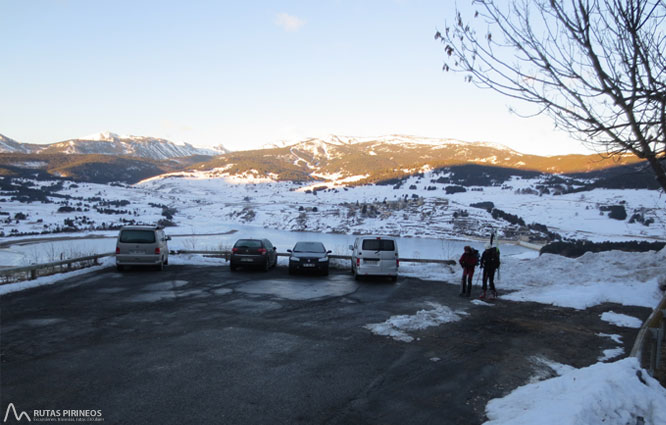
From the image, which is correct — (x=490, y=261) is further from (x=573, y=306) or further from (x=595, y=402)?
(x=595, y=402)

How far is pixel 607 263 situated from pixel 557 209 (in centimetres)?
12717

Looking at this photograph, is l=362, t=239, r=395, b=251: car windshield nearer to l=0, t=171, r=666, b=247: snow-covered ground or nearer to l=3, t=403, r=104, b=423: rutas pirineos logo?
l=3, t=403, r=104, b=423: rutas pirineos logo

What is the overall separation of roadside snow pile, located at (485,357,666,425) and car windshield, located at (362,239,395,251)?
1332cm

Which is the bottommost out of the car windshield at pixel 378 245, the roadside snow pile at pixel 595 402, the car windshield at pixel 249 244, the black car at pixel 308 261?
the black car at pixel 308 261

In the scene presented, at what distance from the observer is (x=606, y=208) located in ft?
395

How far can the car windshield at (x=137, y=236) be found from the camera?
747 inches

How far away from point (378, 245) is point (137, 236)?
10.6m

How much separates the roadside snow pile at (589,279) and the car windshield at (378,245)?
4637 mm

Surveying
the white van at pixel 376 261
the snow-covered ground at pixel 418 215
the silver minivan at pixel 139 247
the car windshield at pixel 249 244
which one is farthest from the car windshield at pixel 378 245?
the snow-covered ground at pixel 418 215

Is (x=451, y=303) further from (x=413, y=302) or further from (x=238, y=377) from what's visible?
(x=238, y=377)

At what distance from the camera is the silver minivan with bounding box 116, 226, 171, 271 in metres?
18.8

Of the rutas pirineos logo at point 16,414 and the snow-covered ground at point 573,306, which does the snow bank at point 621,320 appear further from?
the rutas pirineos logo at point 16,414

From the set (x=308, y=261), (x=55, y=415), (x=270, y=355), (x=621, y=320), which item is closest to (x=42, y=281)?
(x=308, y=261)

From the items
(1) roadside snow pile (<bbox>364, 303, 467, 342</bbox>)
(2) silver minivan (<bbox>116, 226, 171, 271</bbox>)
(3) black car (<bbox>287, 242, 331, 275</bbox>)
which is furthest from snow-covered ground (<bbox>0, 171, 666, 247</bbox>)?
(2) silver minivan (<bbox>116, 226, 171, 271</bbox>)
